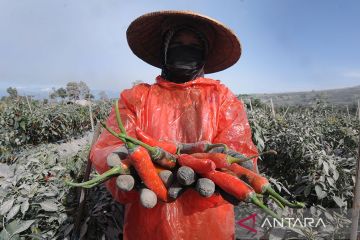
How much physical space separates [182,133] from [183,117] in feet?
0.23

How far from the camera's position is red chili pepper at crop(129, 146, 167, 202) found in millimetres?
912

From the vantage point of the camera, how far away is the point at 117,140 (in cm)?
126

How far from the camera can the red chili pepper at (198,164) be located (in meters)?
0.95

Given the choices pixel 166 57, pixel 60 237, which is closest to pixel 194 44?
pixel 166 57

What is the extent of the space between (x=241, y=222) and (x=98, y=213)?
0.81 metres

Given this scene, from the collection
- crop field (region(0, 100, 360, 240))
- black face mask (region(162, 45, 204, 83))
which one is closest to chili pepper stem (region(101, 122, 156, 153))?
black face mask (region(162, 45, 204, 83))

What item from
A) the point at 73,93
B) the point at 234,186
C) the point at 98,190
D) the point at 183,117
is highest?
the point at 183,117

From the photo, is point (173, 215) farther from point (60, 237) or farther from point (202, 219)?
point (60, 237)

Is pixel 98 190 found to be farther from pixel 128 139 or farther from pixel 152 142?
pixel 128 139

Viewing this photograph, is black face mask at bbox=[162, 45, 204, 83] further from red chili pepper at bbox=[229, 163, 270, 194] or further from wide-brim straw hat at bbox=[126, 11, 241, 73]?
red chili pepper at bbox=[229, 163, 270, 194]

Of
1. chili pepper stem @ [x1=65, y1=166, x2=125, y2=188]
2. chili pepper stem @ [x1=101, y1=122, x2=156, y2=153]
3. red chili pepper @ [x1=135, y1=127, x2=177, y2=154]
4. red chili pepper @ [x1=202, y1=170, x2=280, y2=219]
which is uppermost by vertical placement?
chili pepper stem @ [x1=101, y1=122, x2=156, y2=153]

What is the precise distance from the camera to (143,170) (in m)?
0.93

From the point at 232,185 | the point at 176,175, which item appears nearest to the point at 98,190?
the point at 176,175

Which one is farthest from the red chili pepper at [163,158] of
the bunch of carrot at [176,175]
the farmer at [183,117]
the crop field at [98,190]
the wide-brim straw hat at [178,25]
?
the crop field at [98,190]
